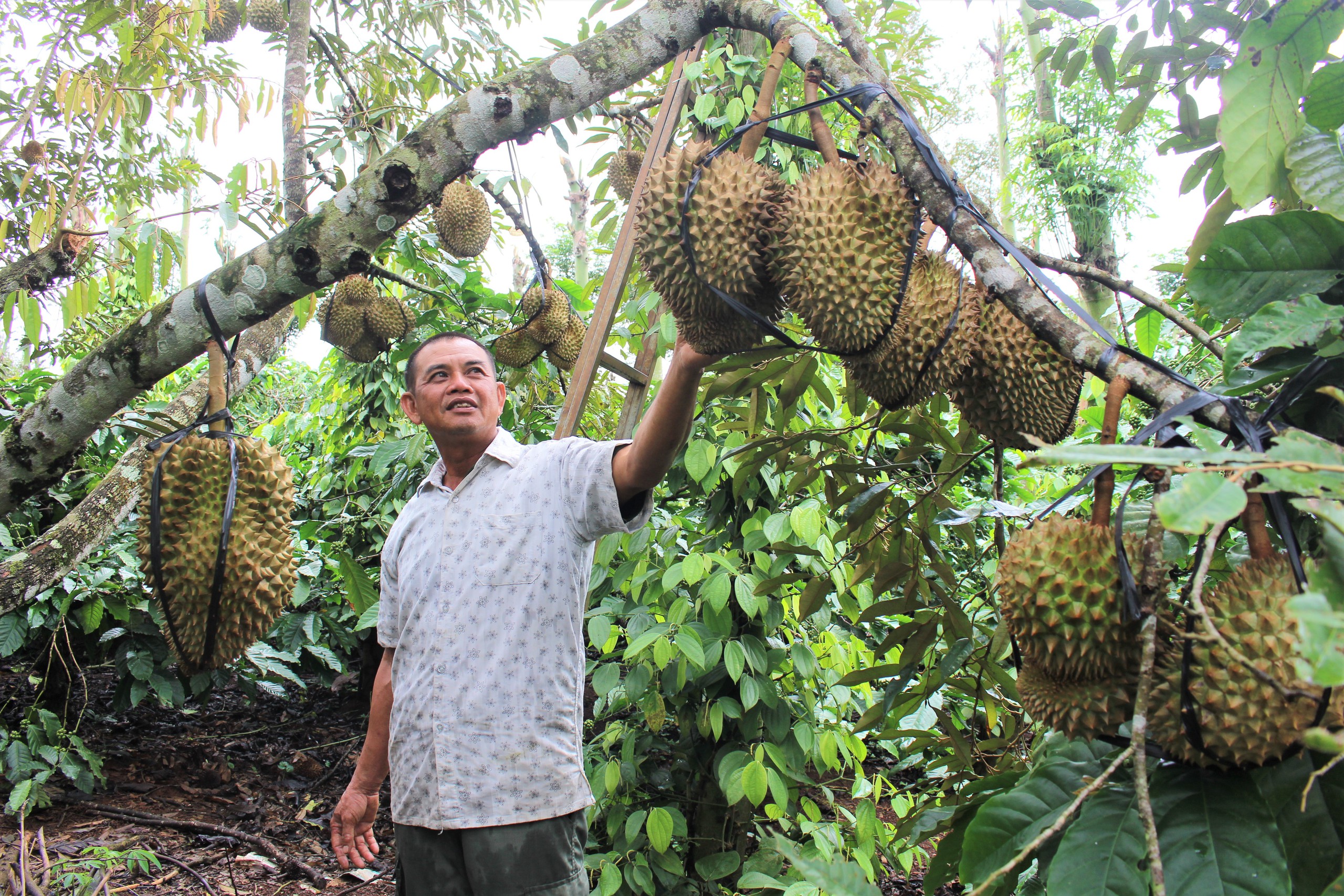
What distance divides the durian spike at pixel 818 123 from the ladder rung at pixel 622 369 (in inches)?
44.7

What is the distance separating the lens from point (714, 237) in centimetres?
94

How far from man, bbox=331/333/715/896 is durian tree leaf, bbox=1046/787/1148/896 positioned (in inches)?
36.6

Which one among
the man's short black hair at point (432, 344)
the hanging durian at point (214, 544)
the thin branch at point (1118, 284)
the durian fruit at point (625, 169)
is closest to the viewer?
the thin branch at point (1118, 284)

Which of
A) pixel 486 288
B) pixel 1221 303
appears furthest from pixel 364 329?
pixel 1221 303

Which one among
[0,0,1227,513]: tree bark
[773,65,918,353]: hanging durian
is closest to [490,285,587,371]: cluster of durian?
[0,0,1227,513]: tree bark

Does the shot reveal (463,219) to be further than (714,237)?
Yes

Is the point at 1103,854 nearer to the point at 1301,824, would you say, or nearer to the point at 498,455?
the point at 1301,824

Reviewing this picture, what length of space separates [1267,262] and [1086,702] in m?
0.48

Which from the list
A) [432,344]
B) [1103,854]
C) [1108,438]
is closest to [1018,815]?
[1103,854]

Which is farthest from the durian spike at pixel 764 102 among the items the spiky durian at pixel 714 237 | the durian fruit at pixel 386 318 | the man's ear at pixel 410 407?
the durian fruit at pixel 386 318

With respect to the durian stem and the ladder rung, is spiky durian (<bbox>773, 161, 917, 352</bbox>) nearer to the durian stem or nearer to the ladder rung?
the durian stem

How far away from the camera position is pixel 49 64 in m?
2.71

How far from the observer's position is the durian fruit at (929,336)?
0.91m

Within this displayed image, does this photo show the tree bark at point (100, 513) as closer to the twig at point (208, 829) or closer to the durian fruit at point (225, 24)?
the twig at point (208, 829)
